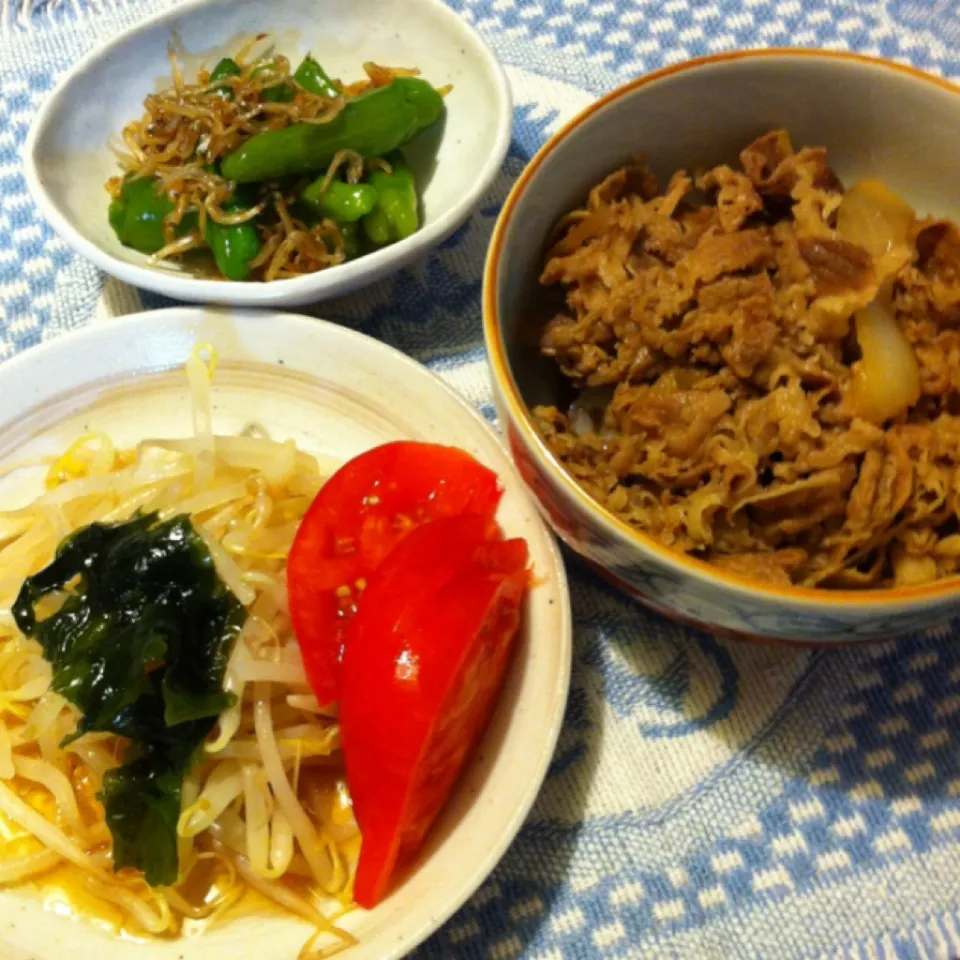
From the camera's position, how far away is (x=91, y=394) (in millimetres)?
1450

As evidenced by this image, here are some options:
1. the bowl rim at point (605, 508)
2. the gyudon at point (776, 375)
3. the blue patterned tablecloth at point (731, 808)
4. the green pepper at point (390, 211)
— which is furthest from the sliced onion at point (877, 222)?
the green pepper at point (390, 211)

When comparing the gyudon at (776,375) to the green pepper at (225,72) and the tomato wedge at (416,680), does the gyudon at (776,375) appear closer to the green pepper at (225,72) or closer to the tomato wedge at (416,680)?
the tomato wedge at (416,680)

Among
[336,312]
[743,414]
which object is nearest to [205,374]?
[336,312]

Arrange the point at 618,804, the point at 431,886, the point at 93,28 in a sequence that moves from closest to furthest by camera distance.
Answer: the point at 431,886 → the point at 618,804 → the point at 93,28

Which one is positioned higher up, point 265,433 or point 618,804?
point 265,433

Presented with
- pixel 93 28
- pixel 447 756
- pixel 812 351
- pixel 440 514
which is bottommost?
pixel 447 756

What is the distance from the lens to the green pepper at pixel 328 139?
1.51 m

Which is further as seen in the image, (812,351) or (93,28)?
(93,28)

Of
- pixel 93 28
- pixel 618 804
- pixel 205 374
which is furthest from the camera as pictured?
pixel 93 28

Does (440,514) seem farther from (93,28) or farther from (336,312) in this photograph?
(93,28)

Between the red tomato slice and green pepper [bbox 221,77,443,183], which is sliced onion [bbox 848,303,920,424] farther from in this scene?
green pepper [bbox 221,77,443,183]

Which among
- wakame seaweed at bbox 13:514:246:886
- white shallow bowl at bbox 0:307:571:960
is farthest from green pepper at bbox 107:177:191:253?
wakame seaweed at bbox 13:514:246:886

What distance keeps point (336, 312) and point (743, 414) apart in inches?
29.8

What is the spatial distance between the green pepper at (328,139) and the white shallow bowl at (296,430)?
28cm
